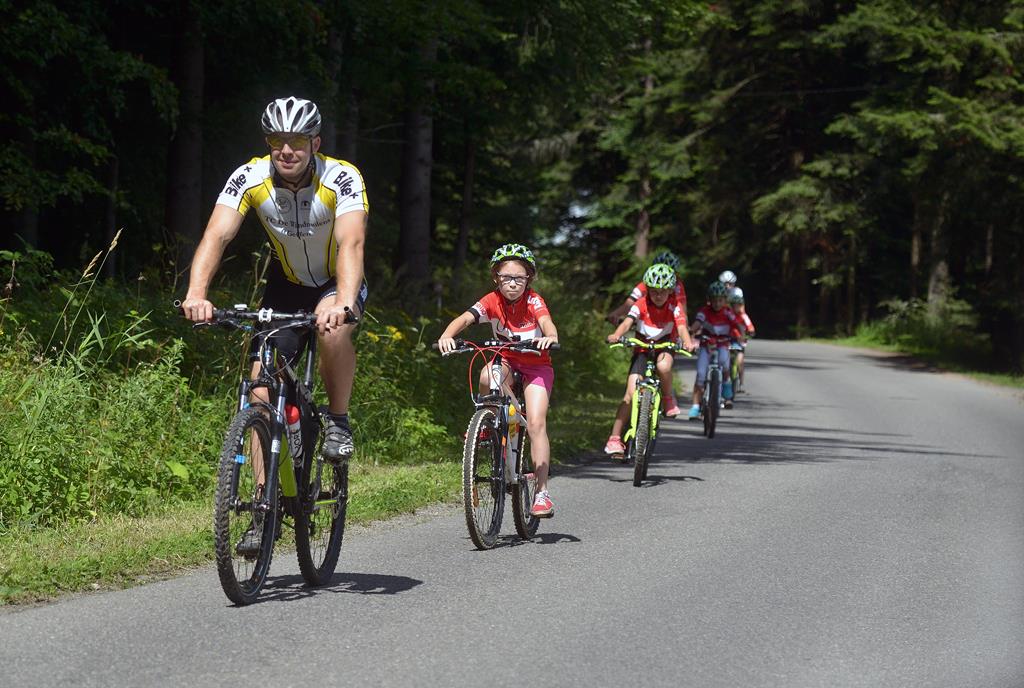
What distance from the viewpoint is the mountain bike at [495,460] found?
8250 mm

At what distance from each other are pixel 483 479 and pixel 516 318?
133 centimetres

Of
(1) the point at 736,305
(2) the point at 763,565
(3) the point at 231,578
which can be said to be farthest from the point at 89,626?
(1) the point at 736,305

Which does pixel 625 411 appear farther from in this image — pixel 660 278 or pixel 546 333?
pixel 546 333

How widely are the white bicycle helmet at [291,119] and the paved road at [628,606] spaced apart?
219 centimetres

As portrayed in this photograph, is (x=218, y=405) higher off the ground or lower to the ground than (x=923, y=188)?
lower

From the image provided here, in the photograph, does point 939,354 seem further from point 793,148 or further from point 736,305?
point 736,305

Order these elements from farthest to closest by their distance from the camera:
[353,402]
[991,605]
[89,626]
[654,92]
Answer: [654,92] < [353,402] < [991,605] < [89,626]

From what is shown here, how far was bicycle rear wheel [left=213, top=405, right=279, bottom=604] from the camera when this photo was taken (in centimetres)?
602

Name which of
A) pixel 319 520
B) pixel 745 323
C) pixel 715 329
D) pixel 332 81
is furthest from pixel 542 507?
pixel 745 323

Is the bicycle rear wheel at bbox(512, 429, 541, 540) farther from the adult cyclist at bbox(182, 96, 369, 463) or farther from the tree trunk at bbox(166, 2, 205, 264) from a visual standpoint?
the tree trunk at bbox(166, 2, 205, 264)

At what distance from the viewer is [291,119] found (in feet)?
21.1

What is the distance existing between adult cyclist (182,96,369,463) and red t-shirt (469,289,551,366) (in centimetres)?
230

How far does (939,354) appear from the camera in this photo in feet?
129

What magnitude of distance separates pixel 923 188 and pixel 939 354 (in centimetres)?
666
